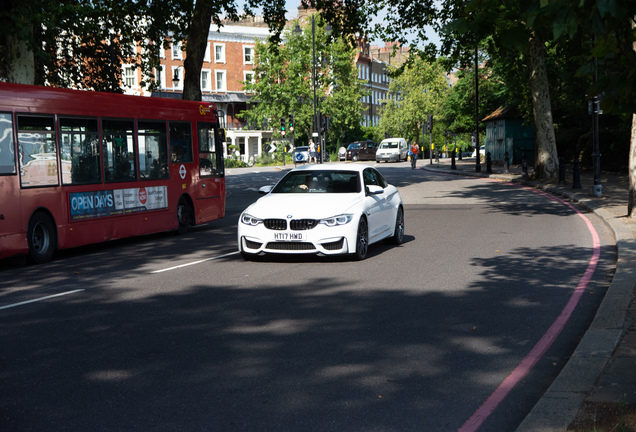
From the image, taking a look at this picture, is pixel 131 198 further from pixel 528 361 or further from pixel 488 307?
pixel 528 361

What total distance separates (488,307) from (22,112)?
8180 millimetres

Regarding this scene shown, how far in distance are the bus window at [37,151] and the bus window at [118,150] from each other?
1452 mm

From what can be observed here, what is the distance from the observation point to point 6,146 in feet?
40.8

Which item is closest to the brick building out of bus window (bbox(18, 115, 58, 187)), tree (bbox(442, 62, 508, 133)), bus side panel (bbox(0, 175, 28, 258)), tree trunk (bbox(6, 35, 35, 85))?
tree (bbox(442, 62, 508, 133))

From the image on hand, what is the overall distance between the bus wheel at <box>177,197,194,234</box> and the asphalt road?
385 cm

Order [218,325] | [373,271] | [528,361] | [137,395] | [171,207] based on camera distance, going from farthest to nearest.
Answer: [171,207], [373,271], [218,325], [528,361], [137,395]

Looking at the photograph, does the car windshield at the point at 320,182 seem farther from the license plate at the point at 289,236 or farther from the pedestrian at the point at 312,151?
the pedestrian at the point at 312,151

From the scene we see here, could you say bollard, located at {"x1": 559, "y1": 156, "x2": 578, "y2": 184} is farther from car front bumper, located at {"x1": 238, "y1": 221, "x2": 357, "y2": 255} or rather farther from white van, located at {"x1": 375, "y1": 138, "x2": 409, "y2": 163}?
white van, located at {"x1": 375, "y1": 138, "x2": 409, "y2": 163}

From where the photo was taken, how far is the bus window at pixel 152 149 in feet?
52.6

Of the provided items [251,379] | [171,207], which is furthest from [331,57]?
[251,379]

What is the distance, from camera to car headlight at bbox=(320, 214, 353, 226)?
11586mm

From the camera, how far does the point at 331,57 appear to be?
85875 mm

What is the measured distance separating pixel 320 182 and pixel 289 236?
5.49 ft

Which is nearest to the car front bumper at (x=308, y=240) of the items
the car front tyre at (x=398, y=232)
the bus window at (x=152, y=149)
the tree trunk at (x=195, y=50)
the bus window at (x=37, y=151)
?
the car front tyre at (x=398, y=232)
